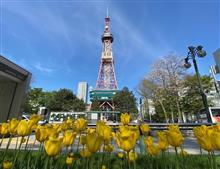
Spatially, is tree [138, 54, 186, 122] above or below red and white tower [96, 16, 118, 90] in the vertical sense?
below

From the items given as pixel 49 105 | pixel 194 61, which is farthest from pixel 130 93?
pixel 194 61

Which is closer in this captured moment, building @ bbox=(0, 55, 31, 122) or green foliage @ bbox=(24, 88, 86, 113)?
building @ bbox=(0, 55, 31, 122)

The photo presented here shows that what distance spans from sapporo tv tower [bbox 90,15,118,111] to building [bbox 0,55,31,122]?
4288cm

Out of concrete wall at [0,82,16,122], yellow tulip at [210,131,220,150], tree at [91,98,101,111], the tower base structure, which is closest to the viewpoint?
yellow tulip at [210,131,220,150]

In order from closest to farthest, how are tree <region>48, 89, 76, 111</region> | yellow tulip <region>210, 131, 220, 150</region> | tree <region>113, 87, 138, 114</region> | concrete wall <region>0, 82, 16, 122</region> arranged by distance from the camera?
yellow tulip <region>210, 131, 220, 150</region> → concrete wall <region>0, 82, 16, 122</region> → tree <region>48, 89, 76, 111</region> → tree <region>113, 87, 138, 114</region>

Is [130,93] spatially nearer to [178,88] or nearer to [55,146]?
[178,88]

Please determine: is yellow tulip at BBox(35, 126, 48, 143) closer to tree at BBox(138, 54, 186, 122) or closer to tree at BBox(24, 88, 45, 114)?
tree at BBox(138, 54, 186, 122)

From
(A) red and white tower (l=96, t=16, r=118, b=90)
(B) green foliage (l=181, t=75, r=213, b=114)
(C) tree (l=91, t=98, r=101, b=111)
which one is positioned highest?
(A) red and white tower (l=96, t=16, r=118, b=90)

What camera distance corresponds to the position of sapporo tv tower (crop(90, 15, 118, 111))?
55469mm

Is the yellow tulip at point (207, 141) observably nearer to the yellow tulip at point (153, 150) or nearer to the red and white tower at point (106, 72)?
the yellow tulip at point (153, 150)

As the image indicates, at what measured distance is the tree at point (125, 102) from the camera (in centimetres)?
4241

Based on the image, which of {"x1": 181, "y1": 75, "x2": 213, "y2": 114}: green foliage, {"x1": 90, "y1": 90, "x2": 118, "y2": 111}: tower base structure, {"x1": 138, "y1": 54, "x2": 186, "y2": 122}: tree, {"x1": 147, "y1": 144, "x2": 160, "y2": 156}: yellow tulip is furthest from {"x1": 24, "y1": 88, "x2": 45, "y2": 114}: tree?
{"x1": 147, "y1": 144, "x2": 160, "y2": 156}: yellow tulip

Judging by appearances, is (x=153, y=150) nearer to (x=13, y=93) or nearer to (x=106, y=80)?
(x=13, y=93)

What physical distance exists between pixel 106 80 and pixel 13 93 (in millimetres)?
48691
